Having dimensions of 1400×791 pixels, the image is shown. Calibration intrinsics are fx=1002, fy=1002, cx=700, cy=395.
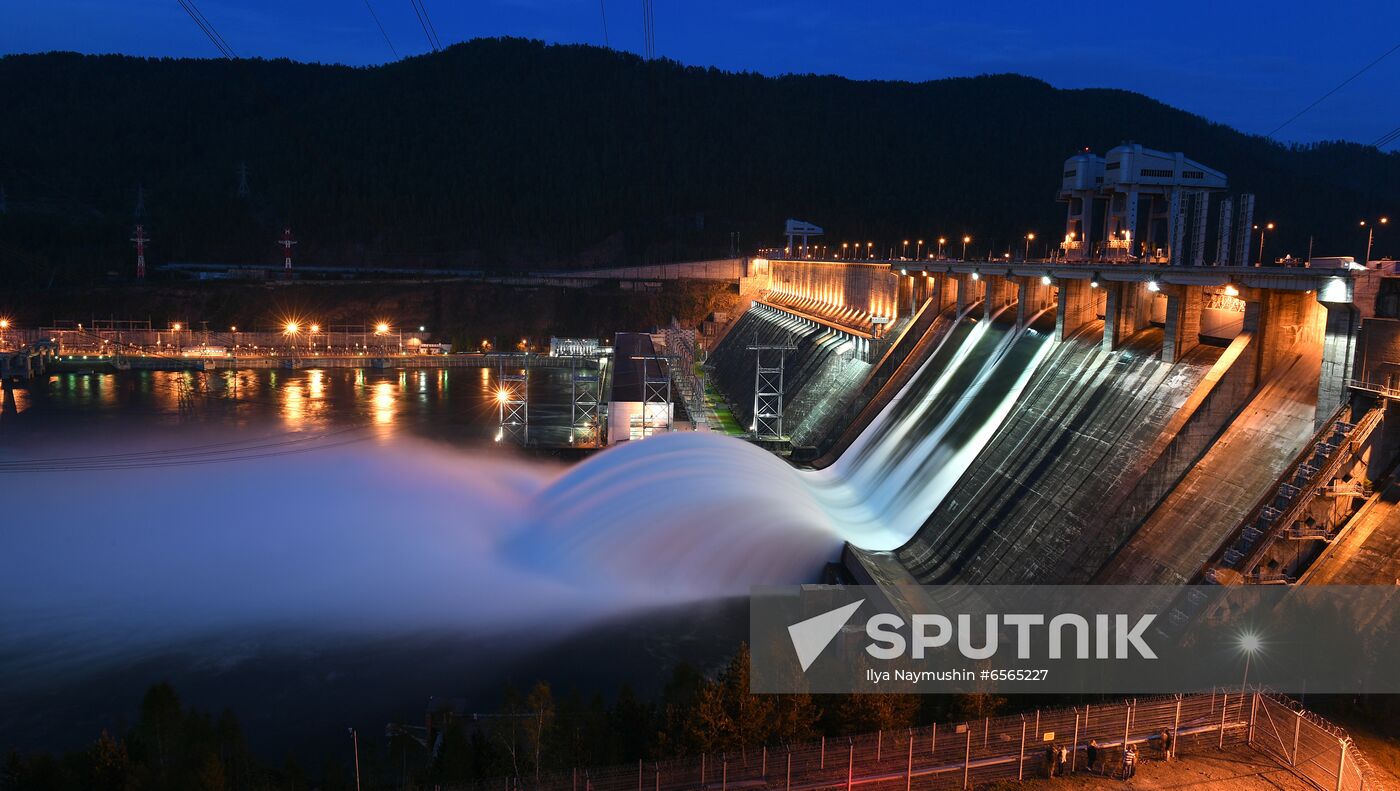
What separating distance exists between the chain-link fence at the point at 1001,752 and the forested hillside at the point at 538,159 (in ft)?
224

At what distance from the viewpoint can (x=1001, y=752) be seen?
11578 millimetres

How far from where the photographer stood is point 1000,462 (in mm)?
20938

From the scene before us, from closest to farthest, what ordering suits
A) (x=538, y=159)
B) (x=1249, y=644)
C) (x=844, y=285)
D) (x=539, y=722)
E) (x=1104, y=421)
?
(x=539, y=722)
(x=1249, y=644)
(x=1104, y=421)
(x=844, y=285)
(x=538, y=159)

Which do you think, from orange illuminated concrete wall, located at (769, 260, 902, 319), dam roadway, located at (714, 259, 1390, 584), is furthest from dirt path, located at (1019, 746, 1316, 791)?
orange illuminated concrete wall, located at (769, 260, 902, 319)

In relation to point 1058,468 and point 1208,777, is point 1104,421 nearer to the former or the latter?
point 1058,468

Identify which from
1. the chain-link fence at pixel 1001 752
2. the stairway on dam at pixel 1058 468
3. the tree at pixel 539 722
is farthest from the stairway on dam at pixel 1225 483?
the tree at pixel 539 722

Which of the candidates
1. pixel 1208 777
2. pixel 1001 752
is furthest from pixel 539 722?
pixel 1208 777

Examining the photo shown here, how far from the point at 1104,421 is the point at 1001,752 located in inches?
369

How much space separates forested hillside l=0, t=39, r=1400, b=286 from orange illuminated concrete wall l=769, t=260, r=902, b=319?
35.7m

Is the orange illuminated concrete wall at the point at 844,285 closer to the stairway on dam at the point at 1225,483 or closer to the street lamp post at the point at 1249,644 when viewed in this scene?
the stairway on dam at the point at 1225,483

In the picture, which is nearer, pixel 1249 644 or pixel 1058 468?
pixel 1249 644

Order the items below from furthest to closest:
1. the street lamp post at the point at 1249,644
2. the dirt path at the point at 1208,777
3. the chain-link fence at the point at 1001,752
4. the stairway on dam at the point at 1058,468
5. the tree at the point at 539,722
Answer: the stairway on dam at the point at 1058,468 → the street lamp post at the point at 1249,644 → the tree at the point at 539,722 → the chain-link fence at the point at 1001,752 → the dirt path at the point at 1208,777

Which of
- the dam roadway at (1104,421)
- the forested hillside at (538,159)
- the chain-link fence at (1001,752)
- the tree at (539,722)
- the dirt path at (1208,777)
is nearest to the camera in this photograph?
the dirt path at (1208,777)

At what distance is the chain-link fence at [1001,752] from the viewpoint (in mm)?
11211
